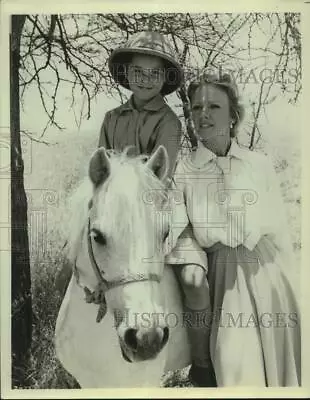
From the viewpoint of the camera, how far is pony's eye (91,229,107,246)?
47.5 inches

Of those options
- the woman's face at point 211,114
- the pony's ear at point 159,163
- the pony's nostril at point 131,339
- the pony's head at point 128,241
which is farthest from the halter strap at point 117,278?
the woman's face at point 211,114

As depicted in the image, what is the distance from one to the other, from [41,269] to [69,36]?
0.56 meters

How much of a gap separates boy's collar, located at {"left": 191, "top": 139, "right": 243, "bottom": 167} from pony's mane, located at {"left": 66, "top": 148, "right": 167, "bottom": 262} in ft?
0.33

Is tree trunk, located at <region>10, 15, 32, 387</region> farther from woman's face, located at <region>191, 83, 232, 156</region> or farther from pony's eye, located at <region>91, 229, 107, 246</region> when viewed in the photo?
woman's face, located at <region>191, 83, 232, 156</region>

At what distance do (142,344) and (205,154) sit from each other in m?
0.47

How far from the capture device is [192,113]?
1.24m

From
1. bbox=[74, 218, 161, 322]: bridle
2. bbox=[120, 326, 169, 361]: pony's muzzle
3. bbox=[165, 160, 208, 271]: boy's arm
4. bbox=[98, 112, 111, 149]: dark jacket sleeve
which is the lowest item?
bbox=[120, 326, 169, 361]: pony's muzzle

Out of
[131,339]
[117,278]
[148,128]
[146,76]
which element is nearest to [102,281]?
[117,278]

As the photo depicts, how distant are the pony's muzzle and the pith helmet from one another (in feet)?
1.85

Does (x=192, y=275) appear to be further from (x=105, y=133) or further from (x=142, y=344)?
(x=105, y=133)

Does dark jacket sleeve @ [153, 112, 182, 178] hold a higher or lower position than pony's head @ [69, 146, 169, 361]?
higher

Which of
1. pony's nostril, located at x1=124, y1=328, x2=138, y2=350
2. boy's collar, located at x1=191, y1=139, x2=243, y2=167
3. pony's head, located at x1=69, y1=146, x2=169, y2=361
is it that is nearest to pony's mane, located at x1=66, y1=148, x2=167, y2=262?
pony's head, located at x1=69, y1=146, x2=169, y2=361

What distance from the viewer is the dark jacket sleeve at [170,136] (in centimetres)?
123

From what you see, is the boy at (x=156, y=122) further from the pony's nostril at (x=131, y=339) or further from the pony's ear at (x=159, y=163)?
the pony's nostril at (x=131, y=339)
